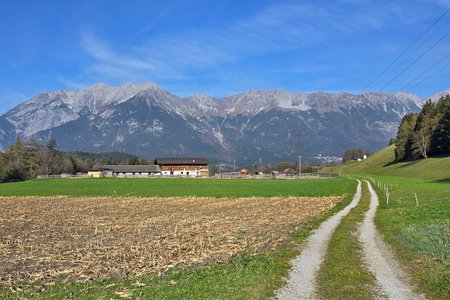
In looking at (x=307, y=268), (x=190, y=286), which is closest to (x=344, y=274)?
(x=307, y=268)

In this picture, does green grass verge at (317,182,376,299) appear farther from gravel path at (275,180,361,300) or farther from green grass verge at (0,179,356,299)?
green grass verge at (0,179,356,299)

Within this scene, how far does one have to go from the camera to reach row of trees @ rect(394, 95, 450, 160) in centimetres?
13338

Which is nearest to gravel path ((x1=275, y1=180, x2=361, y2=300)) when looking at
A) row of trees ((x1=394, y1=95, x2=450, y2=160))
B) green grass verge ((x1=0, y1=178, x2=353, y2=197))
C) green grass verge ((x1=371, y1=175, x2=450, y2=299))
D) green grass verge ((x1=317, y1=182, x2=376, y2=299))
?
green grass verge ((x1=317, y1=182, x2=376, y2=299))

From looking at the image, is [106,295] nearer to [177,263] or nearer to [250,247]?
[177,263]

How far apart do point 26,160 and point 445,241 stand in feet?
616

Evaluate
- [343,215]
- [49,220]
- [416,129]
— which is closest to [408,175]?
[416,129]

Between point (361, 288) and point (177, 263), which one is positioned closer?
point (361, 288)

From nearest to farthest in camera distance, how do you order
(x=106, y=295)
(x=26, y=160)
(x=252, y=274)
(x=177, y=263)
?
(x=106, y=295) → (x=252, y=274) → (x=177, y=263) → (x=26, y=160)

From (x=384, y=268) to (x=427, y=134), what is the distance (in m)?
144

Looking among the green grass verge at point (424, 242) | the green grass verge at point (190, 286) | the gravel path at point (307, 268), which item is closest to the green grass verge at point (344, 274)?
the gravel path at point (307, 268)

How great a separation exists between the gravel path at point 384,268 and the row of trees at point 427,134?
4723 inches

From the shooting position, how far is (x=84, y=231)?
2977cm

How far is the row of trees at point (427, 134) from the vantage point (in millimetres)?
133375

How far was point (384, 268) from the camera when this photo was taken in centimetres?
1670
